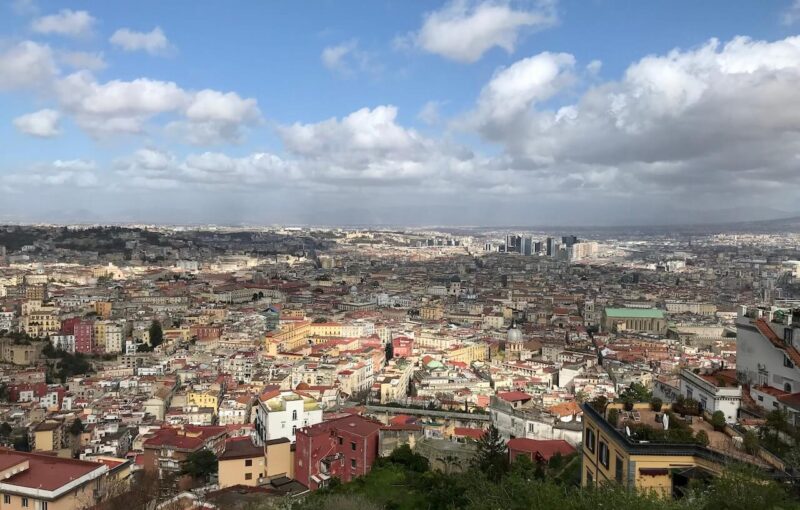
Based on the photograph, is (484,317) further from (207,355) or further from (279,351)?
(207,355)

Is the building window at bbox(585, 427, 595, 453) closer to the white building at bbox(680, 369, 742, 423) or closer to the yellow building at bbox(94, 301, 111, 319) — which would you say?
the white building at bbox(680, 369, 742, 423)

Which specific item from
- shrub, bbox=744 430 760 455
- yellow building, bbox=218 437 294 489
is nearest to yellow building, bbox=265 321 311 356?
yellow building, bbox=218 437 294 489

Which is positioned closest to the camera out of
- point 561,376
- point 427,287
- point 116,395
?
point 116,395

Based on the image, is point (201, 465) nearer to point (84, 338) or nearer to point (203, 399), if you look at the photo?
point (203, 399)

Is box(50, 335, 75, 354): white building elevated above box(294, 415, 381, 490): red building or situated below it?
below

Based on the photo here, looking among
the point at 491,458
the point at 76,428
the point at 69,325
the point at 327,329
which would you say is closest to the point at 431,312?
the point at 327,329

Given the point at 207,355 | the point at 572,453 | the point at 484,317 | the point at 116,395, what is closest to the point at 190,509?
the point at 572,453

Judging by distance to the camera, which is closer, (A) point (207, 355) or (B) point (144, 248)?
(A) point (207, 355)

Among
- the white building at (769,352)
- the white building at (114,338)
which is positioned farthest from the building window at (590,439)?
the white building at (114,338)
